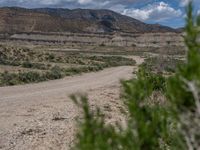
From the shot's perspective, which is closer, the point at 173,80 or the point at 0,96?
the point at 173,80

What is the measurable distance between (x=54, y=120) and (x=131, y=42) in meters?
149

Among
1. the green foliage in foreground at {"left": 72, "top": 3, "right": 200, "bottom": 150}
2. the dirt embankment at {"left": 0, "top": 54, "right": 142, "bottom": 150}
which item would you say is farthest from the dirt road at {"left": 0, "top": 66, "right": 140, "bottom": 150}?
the green foliage in foreground at {"left": 72, "top": 3, "right": 200, "bottom": 150}

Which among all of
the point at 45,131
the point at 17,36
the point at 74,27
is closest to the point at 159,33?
the point at 74,27

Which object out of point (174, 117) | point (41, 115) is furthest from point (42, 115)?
point (174, 117)

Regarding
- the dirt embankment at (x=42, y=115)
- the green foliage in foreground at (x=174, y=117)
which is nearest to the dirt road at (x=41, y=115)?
the dirt embankment at (x=42, y=115)

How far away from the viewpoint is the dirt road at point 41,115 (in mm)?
12422

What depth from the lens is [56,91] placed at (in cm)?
2517

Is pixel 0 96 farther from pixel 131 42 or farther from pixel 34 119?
pixel 131 42

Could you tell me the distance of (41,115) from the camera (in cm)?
1673

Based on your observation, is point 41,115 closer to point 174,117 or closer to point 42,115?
point 42,115

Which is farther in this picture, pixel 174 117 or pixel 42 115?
pixel 42 115

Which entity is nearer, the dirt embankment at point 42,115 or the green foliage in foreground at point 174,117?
the green foliage in foreground at point 174,117

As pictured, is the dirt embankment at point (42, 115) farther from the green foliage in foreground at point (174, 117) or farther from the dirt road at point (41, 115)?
the green foliage in foreground at point (174, 117)

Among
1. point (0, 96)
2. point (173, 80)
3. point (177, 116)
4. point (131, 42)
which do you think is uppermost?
point (173, 80)
